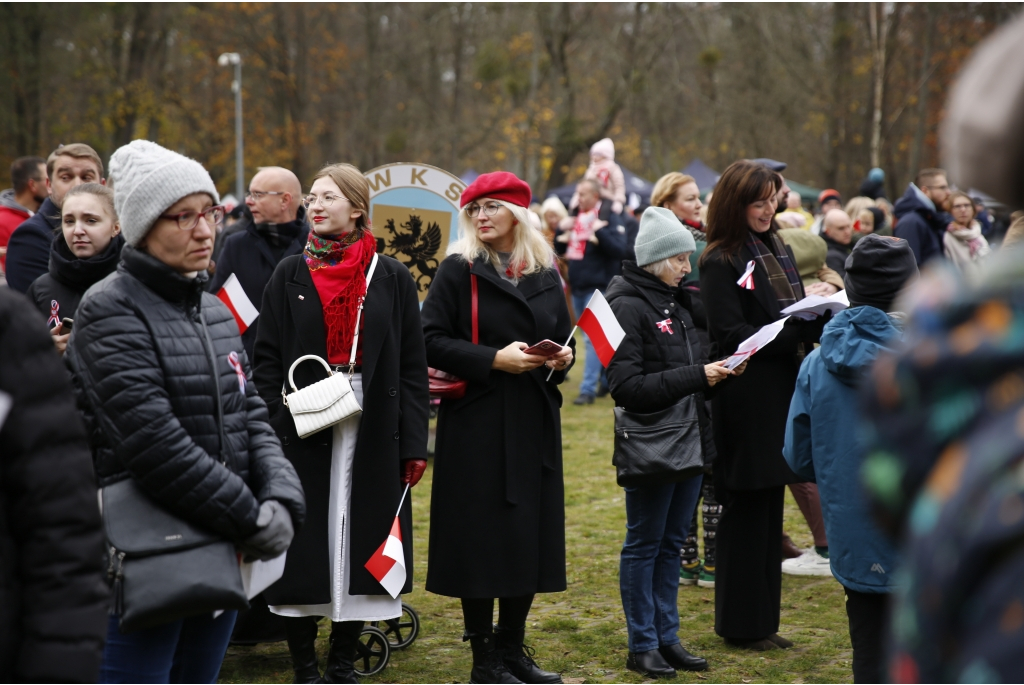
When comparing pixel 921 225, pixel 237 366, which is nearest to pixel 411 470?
pixel 237 366

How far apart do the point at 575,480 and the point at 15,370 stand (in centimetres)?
700

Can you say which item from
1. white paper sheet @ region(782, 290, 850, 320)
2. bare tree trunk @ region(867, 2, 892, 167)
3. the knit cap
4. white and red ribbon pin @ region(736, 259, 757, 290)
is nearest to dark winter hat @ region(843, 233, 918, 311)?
white paper sheet @ region(782, 290, 850, 320)

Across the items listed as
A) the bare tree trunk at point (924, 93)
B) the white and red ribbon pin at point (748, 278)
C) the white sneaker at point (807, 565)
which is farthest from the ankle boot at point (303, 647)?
the bare tree trunk at point (924, 93)

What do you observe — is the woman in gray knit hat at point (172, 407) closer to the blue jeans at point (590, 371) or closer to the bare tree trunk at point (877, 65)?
the blue jeans at point (590, 371)

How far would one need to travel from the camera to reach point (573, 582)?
20.5 feet

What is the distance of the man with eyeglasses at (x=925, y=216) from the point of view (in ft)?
31.0

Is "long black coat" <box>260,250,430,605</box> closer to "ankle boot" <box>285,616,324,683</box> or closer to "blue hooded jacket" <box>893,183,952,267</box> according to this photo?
"ankle boot" <box>285,616,324,683</box>

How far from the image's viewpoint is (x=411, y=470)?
4.59m

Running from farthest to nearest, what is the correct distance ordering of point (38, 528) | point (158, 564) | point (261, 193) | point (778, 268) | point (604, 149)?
point (604, 149) < point (261, 193) < point (778, 268) < point (158, 564) < point (38, 528)

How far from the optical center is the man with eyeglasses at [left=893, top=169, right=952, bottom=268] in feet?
31.0

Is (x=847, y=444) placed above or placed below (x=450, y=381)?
below

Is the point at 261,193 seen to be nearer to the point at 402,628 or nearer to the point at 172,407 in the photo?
the point at 402,628

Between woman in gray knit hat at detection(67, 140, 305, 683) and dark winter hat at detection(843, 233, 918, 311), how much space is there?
204 centimetres

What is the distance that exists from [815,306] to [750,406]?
58 centimetres
